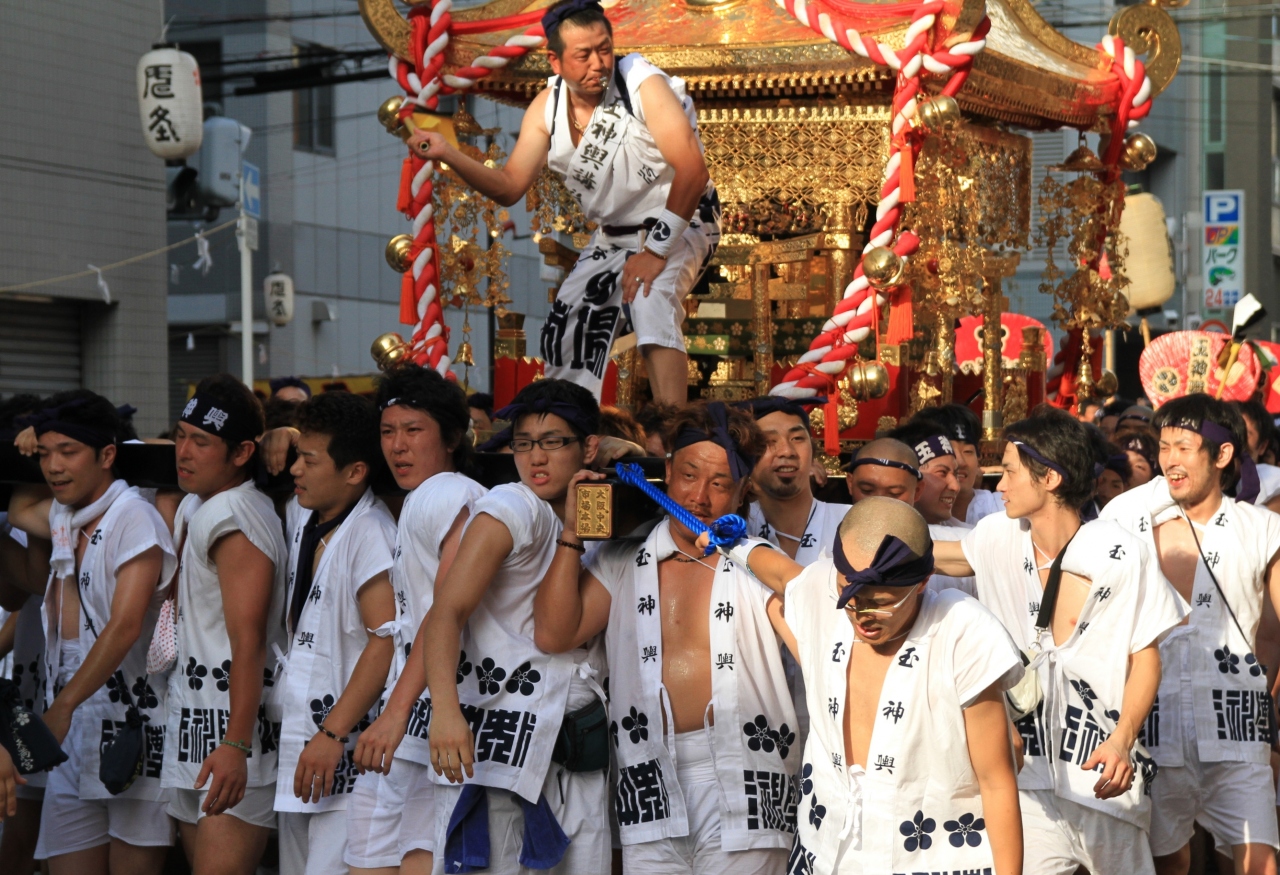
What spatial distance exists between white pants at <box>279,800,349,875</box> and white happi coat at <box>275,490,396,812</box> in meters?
0.05

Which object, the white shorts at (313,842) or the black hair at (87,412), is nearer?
the white shorts at (313,842)

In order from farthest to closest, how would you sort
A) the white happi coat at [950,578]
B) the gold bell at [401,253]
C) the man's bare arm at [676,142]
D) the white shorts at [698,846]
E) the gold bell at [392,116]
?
the gold bell at [401,253]
the gold bell at [392,116]
the man's bare arm at [676,142]
the white happi coat at [950,578]
the white shorts at [698,846]

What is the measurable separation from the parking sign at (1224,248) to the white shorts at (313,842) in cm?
1798

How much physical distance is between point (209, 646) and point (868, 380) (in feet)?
9.78

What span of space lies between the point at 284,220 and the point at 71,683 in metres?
16.3

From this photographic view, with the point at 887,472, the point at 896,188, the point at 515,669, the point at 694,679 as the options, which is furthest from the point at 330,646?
the point at 896,188

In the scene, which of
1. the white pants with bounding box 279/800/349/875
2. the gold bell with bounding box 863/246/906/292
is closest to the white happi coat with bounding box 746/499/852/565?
the white pants with bounding box 279/800/349/875

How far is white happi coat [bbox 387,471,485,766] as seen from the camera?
417 centimetres

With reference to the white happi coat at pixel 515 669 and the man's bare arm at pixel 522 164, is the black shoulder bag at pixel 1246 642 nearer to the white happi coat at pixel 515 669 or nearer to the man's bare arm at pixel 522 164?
the white happi coat at pixel 515 669

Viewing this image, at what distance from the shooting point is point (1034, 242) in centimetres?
899

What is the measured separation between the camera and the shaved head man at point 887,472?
459 cm

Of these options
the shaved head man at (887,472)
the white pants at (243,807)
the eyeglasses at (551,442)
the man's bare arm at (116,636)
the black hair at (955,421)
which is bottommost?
the white pants at (243,807)

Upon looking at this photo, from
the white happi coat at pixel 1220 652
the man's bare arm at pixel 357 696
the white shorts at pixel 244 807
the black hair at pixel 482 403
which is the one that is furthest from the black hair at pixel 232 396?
the black hair at pixel 482 403

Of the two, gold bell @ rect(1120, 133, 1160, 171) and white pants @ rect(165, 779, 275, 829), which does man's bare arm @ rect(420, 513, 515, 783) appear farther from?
gold bell @ rect(1120, 133, 1160, 171)
